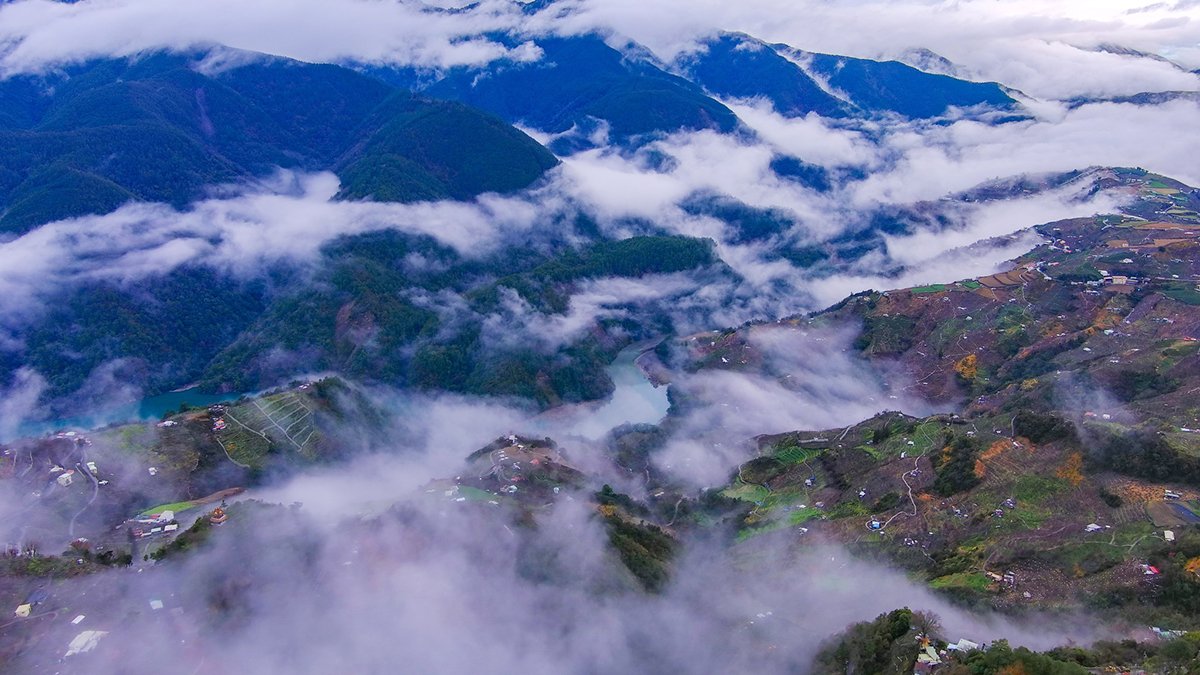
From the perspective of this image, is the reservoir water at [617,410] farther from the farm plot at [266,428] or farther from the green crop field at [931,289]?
the green crop field at [931,289]

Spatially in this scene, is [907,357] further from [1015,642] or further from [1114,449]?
[1015,642]

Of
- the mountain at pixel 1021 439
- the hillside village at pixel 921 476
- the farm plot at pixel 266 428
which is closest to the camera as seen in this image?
the hillside village at pixel 921 476

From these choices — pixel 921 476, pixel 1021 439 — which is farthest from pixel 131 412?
pixel 1021 439

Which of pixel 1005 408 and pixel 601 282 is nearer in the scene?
pixel 1005 408

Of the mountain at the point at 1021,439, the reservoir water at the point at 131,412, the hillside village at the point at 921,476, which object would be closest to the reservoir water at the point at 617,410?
the mountain at the point at 1021,439

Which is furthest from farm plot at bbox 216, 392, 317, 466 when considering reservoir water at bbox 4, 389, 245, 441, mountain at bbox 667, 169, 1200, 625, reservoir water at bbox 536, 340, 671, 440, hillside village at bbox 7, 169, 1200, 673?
mountain at bbox 667, 169, 1200, 625

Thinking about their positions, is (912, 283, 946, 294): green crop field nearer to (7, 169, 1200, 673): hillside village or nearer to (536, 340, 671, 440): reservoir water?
(7, 169, 1200, 673): hillside village

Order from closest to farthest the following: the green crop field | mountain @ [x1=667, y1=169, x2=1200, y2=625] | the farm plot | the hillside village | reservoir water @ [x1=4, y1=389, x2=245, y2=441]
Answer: the hillside village
mountain @ [x1=667, y1=169, x2=1200, y2=625]
the farm plot
reservoir water @ [x1=4, y1=389, x2=245, y2=441]
the green crop field

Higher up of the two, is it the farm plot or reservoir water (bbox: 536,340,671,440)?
the farm plot

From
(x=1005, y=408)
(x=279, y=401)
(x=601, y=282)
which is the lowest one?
(x=601, y=282)

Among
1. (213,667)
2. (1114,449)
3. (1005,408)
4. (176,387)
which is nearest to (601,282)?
(176,387)

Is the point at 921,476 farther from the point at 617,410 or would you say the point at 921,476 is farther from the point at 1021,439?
the point at 617,410
